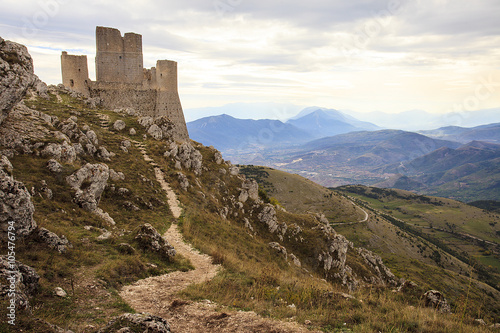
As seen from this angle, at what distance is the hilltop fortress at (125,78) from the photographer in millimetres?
39594

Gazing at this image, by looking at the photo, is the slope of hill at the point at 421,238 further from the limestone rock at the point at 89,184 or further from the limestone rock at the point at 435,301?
the limestone rock at the point at 89,184

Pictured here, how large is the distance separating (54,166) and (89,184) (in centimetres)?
227

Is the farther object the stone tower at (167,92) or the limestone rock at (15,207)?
the stone tower at (167,92)

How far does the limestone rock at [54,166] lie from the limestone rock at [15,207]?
24.4ft

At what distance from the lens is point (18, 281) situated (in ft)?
24.1

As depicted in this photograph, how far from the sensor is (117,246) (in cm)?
1312

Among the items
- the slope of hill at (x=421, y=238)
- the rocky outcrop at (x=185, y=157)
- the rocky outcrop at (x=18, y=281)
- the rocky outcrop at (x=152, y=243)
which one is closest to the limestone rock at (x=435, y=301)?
the rocky outcrop at (x=152, y=243)

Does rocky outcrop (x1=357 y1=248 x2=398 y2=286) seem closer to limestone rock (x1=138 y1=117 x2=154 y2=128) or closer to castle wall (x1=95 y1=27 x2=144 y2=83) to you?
limestone rock (x1=138 y1=117 x2=154 y2=128)

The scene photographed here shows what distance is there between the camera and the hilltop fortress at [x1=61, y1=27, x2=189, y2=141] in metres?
39.6

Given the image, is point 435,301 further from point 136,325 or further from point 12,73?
point 12,73

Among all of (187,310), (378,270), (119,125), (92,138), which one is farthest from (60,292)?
(378,270)

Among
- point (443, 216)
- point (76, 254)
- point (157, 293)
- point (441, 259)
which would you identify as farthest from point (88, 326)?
point (443, 216)

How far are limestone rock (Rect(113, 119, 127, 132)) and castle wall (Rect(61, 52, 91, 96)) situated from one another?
1177cm

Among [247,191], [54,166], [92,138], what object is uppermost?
[92,138]
